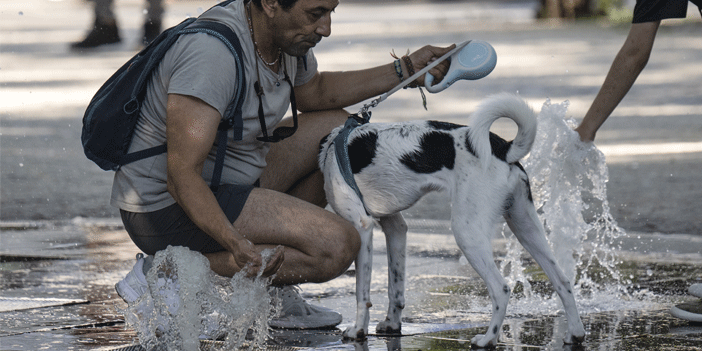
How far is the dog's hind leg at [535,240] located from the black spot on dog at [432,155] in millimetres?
320

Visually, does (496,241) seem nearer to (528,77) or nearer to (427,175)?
(427,175)

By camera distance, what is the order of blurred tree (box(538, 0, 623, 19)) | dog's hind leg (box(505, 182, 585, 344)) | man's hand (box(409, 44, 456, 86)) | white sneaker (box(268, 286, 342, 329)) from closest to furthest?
dog's hind leg (box(505, 182, 585, 344))
white sneaker (box(268, 286, 342, 329))
man's hand (box(409, 44, 456, 86))
blurred tree (box(538, 0, 623, 19))

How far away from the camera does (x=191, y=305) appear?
338cm

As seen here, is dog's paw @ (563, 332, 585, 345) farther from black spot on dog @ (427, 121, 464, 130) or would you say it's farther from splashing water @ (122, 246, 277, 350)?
splashing water @ (122, 246, 277, 350)

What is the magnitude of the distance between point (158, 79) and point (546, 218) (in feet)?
7.22

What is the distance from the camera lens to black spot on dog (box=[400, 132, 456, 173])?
3768 millimetres

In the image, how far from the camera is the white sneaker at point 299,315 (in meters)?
4.00

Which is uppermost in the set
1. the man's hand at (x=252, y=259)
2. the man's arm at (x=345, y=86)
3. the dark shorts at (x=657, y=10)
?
the dark shorts at (x=657, y=10)

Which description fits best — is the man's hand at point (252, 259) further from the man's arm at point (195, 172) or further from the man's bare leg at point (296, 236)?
the man's bare leg at point (296, 236)

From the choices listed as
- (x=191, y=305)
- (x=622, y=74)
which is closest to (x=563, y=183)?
(x=622, y=74)

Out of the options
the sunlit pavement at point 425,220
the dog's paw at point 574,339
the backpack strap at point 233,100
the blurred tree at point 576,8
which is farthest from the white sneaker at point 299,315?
the blurred tree at point 576,8

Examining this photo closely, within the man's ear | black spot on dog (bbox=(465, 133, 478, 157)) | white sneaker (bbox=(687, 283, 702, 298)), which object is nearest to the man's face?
the man's ear

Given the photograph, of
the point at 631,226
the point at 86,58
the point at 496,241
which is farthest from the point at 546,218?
the point at 86,58

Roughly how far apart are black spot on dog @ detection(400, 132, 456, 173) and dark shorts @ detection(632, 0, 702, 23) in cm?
150
